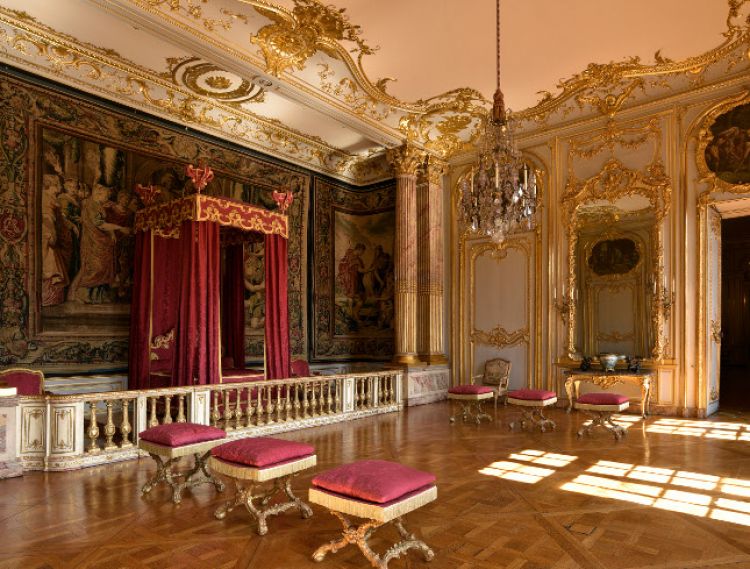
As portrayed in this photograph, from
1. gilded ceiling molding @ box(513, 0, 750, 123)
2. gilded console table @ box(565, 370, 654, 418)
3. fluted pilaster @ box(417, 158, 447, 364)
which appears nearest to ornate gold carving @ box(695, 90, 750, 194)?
gilded ceiling molding @ box(513, 0, 750, 123)

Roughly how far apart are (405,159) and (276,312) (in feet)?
12.6

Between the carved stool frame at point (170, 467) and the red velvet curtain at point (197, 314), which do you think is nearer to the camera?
the carved stool frame at point (170, 467)

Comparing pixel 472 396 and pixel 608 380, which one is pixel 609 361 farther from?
pixel 472 396

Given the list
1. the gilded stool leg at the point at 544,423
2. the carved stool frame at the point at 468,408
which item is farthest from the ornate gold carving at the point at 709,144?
the carved stool frame at the point at 468,408

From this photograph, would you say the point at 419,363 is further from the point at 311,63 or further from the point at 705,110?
the point at 705,110

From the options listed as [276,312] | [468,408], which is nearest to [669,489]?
[468,408]

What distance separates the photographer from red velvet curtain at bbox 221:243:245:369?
8.45 metres

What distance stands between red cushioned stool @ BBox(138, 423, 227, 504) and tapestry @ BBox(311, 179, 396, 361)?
586cm

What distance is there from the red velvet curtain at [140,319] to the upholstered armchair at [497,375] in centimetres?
539

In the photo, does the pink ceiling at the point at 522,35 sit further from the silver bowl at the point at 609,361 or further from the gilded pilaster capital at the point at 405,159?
the silver bowl at the point at 609,361

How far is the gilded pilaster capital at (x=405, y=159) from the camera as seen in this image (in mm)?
9422

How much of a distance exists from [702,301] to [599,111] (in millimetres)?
3202

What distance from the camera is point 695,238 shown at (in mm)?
7699

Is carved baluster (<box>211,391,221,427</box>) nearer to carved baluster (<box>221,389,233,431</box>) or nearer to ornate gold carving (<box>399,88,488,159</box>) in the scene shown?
carved baluster (<box>221,389,233,431</box>)
